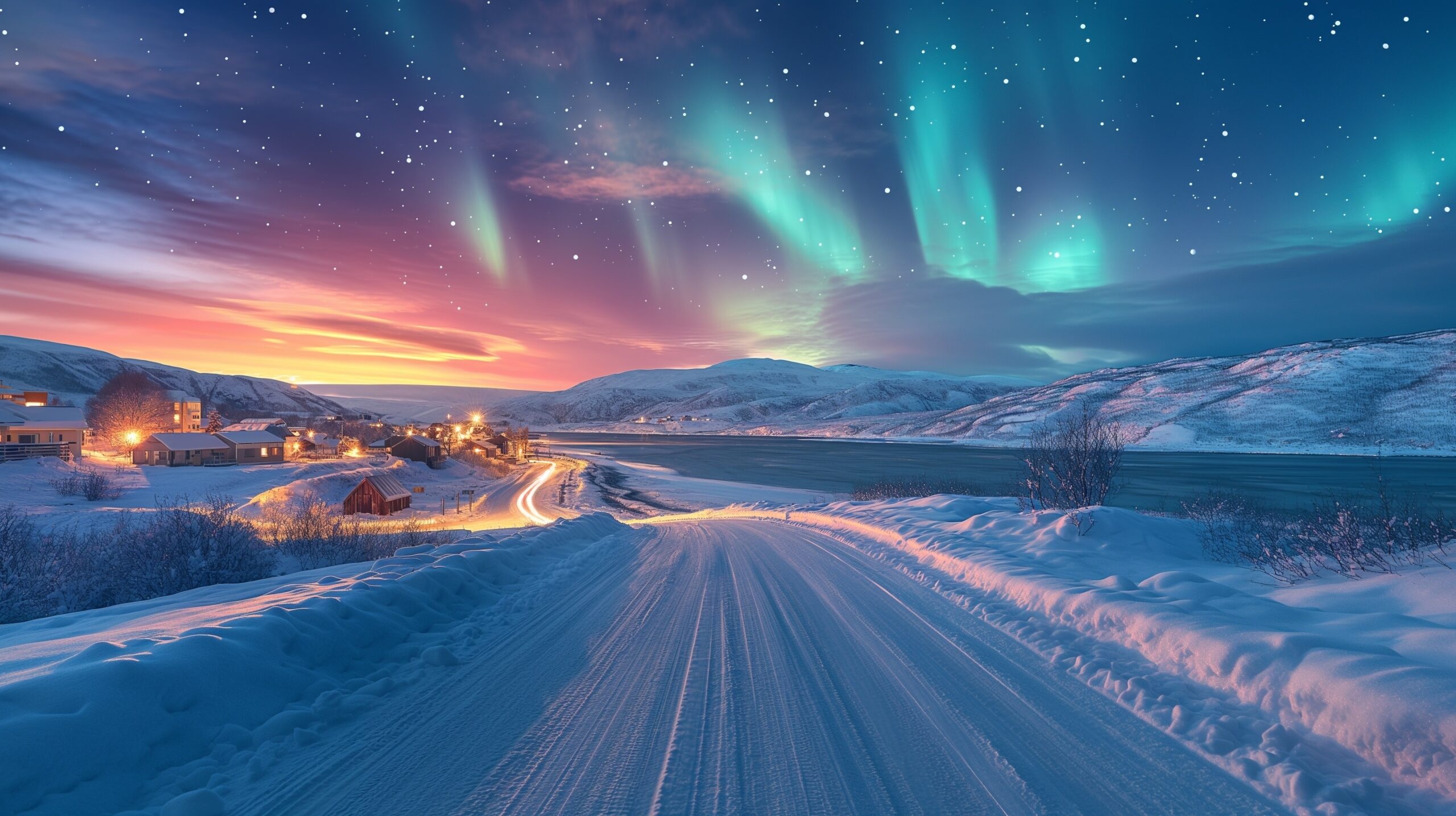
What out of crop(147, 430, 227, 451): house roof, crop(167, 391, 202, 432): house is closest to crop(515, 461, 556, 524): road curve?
crop(147, 430, 227, 451): house roof

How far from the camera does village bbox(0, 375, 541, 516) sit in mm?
40250

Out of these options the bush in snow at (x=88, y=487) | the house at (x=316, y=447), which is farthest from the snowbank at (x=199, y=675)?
the house at (x=316, y=447)

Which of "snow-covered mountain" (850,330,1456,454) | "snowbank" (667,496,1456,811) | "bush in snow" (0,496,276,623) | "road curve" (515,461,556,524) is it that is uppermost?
"snow-covered mountain" (850,330,1456,454)

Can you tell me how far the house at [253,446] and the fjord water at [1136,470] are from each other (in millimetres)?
45058

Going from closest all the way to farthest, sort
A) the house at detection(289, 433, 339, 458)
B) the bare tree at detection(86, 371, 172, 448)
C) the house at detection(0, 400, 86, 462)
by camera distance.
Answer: the house at detection(0, 400, 86, 462), the bare tree at detection(86, 371, 172, 448), the house at detection(289, 433, 339, 458)

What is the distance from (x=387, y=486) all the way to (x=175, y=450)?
26.8 metres

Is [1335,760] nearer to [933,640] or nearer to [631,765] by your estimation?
[933,640]

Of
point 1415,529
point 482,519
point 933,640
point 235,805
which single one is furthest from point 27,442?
point 1415,529

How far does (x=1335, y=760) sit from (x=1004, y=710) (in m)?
2.17

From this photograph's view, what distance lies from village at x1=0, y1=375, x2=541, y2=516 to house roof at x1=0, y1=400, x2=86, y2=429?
82 mm

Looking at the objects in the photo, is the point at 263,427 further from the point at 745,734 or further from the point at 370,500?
the point at 745,734

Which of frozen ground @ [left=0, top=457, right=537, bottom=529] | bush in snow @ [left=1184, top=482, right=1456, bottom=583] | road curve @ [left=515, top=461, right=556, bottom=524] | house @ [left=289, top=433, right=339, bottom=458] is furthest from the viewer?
house @ [left=289, top=433, right=339, bottom=458]

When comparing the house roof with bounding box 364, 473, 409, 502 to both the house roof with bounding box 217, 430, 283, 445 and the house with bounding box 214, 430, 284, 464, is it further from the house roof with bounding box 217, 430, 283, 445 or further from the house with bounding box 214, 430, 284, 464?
the house roof with bounding box 217, 430, 283, 445

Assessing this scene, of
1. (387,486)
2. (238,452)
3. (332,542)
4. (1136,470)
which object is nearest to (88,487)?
(387,486)
